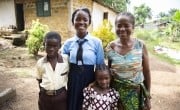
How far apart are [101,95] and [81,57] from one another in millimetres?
458

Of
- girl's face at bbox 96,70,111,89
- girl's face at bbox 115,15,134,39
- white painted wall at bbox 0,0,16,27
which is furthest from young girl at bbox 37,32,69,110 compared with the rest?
white painted wall at bbox 0,0,16,27

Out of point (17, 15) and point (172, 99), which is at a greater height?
point (17, 15)

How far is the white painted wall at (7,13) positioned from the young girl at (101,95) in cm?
1435

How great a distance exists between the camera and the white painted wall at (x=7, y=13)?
53.9ft

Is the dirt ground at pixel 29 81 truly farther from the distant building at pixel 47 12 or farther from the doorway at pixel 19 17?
the doorway at pixel 19 17

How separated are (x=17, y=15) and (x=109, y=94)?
1471 cm

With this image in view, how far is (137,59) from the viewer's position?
2.81 m

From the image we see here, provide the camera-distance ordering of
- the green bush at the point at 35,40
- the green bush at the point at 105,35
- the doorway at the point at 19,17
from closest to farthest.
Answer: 1. the green bush at the point at 35,40
2. the green bush at the point at 105,35
3. the doorway at the point at 19,17

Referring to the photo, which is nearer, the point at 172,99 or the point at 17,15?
the point at 172,99

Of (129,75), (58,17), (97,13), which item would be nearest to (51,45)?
(129,75)

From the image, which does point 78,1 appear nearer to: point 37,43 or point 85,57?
point 37,43

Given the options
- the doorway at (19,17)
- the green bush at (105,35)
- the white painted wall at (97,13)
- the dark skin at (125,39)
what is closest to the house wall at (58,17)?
the doorway at (19,17)

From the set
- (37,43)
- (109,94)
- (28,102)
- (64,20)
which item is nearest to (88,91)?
(109,94)

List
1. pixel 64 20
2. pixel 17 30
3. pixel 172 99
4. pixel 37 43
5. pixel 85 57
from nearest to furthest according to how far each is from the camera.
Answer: pixel 85 57, pixel 172 99, pixel 37 43, pixel 64 20, pixel 17 30
